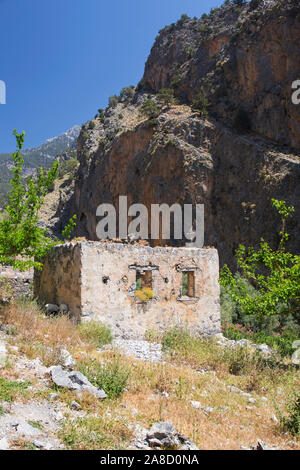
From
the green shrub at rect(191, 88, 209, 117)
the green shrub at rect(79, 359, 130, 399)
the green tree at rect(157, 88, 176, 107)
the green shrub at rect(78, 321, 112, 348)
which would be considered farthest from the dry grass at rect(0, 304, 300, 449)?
the green tree at rect(157, 88, 176, 107)

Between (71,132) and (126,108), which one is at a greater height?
(71,132)

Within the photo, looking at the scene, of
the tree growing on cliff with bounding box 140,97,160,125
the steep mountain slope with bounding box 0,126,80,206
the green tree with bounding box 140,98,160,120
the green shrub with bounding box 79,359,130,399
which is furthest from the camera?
the steep mountain slope with bounding box 0,126,80,206

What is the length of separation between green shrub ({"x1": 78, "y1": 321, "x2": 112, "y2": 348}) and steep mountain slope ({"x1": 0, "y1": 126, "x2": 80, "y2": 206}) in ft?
185

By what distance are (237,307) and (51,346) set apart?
10.3 meters

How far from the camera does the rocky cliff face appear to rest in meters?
29.0

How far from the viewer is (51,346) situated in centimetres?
764

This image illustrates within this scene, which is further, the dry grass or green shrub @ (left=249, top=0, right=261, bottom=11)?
green shrub @ (left=249, top=0, right=261, bottom=11)

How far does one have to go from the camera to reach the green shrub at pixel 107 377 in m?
5.88

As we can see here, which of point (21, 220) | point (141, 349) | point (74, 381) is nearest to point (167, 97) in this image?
point (21, 220)

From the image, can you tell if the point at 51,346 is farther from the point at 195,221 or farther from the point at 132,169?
the point at 132,169

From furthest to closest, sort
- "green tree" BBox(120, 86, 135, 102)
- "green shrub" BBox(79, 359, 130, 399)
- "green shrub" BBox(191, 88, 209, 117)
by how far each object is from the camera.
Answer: "green tree" BBox(120, 86, 135, 102), "green shrub" BBox(191, 88, 209, 117), "green shrub" BBox(79, 359, 130, 399)

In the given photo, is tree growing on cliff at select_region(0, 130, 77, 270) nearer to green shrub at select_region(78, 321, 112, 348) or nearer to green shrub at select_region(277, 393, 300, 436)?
green shrub at select_region(78, 321, 112, 348)

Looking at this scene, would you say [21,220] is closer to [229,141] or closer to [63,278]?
[63,278]
